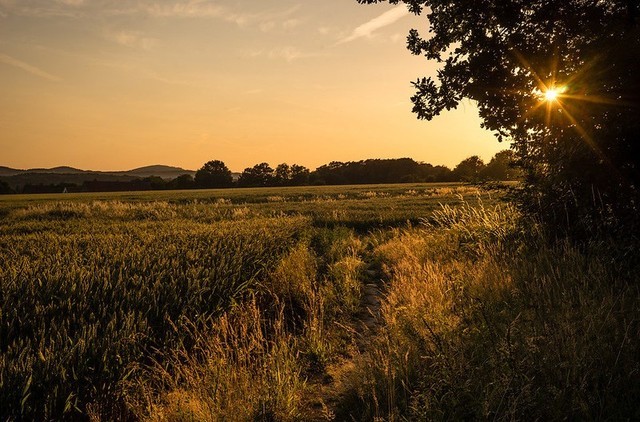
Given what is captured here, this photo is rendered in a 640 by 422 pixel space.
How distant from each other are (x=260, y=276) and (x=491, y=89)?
6120 mm

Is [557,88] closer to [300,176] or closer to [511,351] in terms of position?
[511,351]

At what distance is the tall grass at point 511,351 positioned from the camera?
3207mm

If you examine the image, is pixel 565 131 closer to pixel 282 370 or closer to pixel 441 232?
pixel 282 370

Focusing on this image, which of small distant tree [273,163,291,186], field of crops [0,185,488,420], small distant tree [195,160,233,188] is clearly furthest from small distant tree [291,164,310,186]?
field of crops [0,185,488,420]

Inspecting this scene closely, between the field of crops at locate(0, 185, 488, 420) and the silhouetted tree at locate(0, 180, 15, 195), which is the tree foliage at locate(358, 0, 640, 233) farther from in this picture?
the silhouetted tree at locate(0, 180, 15, 195)

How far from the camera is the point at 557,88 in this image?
21.1 feet

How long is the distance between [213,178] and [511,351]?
4322 inches

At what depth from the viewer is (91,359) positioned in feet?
13.0

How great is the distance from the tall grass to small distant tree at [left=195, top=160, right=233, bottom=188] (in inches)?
4083

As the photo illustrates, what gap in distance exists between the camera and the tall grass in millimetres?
3207

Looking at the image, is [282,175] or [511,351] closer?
[511,351]

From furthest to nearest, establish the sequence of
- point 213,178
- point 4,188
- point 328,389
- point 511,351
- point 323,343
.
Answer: point 213,178
point 4,188
point 323,343
point 328,389
point 511,351

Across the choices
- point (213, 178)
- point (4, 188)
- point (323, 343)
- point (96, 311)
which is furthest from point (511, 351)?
point (213, 178)

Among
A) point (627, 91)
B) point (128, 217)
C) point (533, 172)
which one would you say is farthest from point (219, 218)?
point (627, 91)
